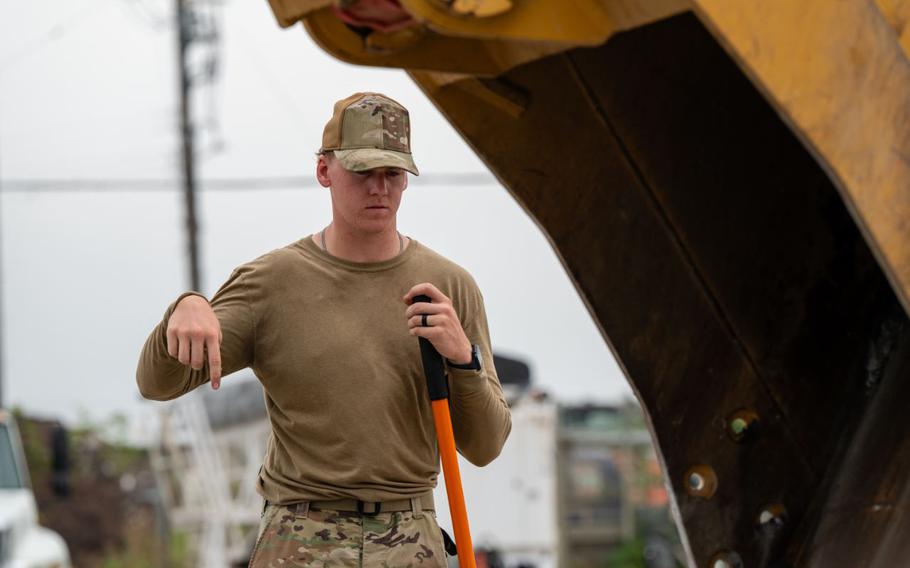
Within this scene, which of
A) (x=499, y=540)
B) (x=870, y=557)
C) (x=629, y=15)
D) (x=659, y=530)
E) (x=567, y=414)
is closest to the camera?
(x=629, y=15)

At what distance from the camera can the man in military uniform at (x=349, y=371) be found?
3.26m

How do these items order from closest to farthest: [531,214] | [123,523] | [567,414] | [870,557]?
[870,557]
[531,214]
[567,414]
[123,523]

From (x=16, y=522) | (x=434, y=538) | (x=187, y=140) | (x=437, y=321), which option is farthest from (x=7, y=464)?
(x=187, y=140)

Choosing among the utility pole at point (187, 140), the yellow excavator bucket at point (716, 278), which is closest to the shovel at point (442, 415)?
the yellow excavator bucket at point (716, 278)

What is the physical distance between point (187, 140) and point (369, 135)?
69.5 feet

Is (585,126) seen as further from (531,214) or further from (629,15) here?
(629,15)

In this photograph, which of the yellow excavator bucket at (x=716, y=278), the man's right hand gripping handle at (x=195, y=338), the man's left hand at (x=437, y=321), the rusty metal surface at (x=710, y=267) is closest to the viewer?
the man's right hand gripping handle at (x=195, y=338)

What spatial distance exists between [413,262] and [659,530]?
52.0 feet

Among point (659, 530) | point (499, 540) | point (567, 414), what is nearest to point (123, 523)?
point (567, 414)

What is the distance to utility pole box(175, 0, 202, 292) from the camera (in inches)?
914

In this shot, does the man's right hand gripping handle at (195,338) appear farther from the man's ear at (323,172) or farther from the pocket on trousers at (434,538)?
the pocket on trousers at (434,538)

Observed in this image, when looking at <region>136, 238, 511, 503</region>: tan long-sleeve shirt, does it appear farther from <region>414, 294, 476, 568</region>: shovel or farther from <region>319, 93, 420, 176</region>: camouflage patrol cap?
<region>319, 93, 420, 176</region>: camouflage patrol cap

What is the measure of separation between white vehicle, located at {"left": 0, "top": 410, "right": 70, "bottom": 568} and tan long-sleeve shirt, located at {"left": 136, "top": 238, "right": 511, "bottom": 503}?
8.33m

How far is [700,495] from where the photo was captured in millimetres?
3365
